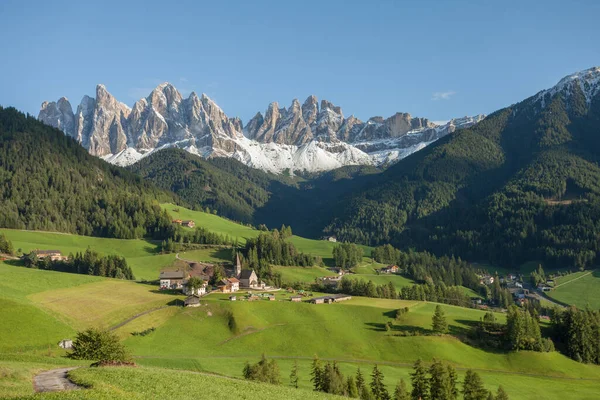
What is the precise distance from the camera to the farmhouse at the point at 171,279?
14814 centimetres

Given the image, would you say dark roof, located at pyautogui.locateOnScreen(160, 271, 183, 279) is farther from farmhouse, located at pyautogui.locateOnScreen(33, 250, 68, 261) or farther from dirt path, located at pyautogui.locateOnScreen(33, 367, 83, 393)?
dirt path, located at pyautogui.locateOnScreen(33, 367, 83, 393)

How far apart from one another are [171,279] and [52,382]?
109m

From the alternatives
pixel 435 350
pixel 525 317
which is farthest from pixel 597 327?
pixel 435 350

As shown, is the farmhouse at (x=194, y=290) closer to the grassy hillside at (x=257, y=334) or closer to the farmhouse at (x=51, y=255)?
the grassy hillside at (x=257, y=334)

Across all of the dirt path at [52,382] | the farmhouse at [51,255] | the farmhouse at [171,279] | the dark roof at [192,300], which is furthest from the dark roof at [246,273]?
the dirt path at [52,382]

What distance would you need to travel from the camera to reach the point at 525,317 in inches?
4764

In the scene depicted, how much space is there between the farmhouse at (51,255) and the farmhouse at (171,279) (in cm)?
4407

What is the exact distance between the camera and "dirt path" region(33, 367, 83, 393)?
40.4 metres

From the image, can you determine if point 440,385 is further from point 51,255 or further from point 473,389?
point 51,255

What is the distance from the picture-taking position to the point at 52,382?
4325 centimetres

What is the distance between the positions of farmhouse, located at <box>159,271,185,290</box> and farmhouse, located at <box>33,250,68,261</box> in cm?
4407

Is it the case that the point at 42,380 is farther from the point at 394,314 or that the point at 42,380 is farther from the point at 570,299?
the point at 570,299

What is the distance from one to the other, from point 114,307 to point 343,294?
6738 cm

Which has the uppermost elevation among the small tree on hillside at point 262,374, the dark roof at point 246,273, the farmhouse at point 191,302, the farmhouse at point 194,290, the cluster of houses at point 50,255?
the cluster of houses at point 50,255
